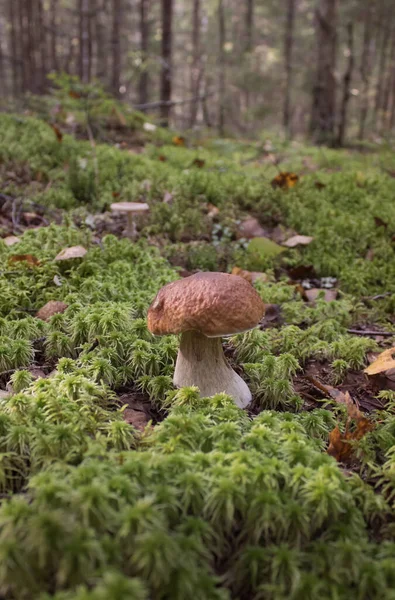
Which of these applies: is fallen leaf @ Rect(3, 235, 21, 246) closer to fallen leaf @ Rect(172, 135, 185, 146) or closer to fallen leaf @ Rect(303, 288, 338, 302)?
fallen leaf @ Rect(303, 288, 338, 302)

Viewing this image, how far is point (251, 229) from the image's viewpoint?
18.3 ft

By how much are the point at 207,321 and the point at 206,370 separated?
0.45 metres

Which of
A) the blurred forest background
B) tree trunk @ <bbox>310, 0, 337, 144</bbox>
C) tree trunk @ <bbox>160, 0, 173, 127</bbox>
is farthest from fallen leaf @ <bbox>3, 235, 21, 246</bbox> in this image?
tree trunk @ <bbox>310, 0, 337, 144</bbox>

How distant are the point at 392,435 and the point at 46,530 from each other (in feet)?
5.77

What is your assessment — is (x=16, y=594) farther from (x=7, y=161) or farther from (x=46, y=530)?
(x=7, y=161)

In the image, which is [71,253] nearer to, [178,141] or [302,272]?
[302,272]

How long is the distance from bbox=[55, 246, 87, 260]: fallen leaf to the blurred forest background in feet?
20.9

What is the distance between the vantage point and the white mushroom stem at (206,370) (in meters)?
2.62

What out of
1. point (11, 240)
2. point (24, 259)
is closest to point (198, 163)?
point (11, 240)

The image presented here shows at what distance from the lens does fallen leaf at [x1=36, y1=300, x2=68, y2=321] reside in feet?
11.3

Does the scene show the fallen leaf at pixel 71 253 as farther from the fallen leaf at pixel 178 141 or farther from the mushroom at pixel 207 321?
the fallen leaf at pixel 178 141

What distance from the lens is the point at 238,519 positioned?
5.98 ft

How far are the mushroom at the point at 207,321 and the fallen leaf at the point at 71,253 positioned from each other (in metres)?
1.62

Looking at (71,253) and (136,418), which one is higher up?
(71,253)
